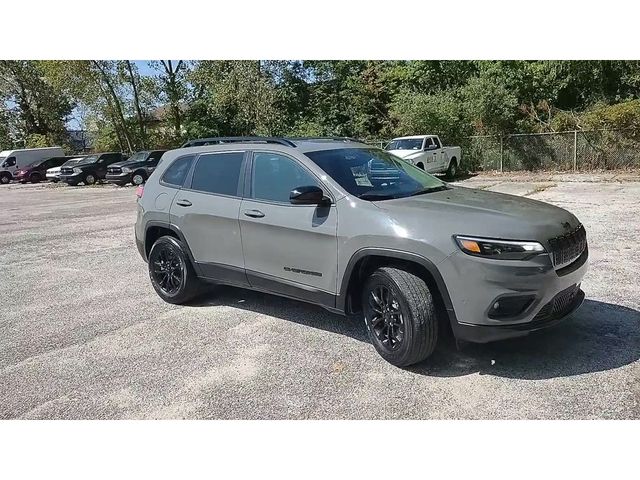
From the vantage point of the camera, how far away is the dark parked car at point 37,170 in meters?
32.1

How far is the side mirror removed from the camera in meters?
3.99

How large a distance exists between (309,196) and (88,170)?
2678 cm

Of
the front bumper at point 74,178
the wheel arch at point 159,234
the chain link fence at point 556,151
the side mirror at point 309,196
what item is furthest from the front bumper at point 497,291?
the front bumper at point 74,178

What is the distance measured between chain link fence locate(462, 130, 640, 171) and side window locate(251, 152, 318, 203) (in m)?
19.4

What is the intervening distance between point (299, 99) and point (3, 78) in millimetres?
24518

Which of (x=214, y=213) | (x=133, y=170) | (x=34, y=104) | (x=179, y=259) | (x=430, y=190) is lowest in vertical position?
(x=133, y=170)

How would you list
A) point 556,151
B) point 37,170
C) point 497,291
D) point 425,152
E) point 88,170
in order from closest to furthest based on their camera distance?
point 497,291 < point 425,152 < point 556,151 < point 88,170 < point 37,170

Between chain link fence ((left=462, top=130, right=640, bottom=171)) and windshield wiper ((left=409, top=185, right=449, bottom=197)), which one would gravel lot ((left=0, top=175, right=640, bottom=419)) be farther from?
chain link fence ((left=462, top=130, right=640, bottom=171))

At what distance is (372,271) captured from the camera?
12.9 ft

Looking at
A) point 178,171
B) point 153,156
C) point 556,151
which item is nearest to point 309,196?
point 178,171

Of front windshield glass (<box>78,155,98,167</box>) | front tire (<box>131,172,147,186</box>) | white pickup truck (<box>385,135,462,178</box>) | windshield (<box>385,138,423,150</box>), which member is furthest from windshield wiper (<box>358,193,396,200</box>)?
front windshield glass (<box>78,155,98,167</box>)

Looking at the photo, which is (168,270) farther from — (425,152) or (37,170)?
(37,170)

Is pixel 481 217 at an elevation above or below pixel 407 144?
above

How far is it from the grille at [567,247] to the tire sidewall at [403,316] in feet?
3.40
